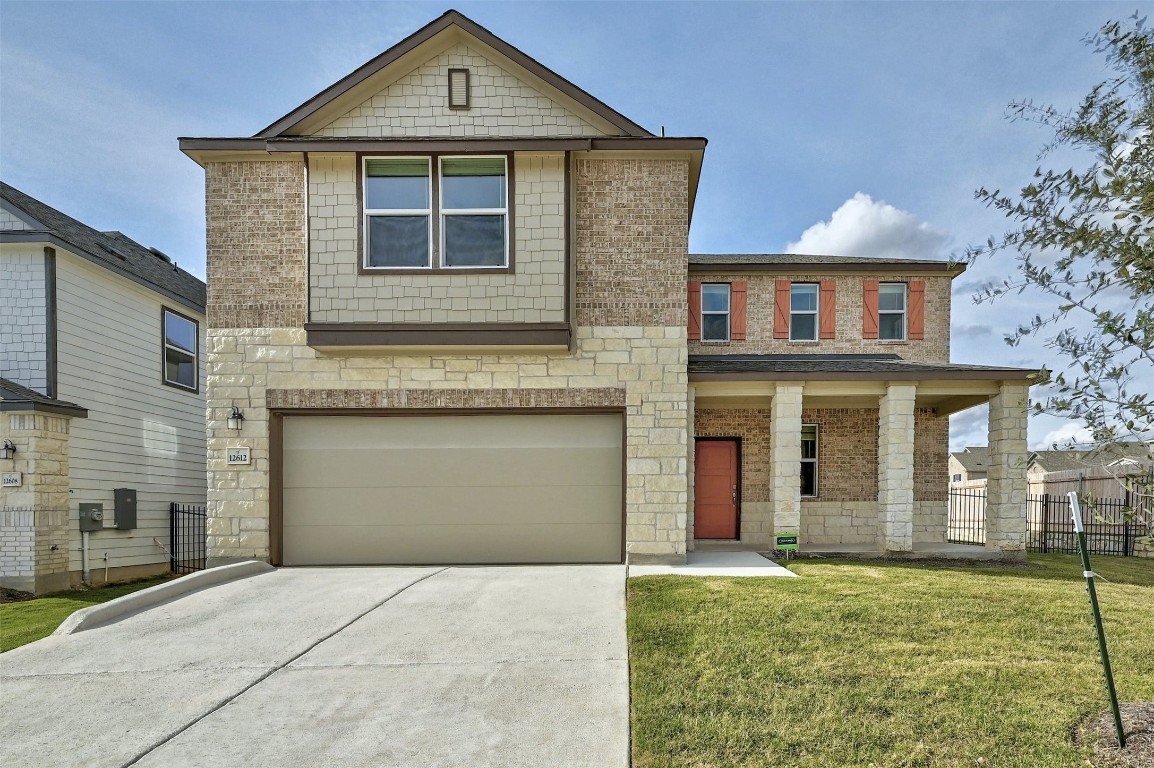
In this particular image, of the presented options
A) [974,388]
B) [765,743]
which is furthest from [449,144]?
[974,388]

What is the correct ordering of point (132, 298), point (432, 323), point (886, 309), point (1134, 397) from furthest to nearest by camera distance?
1. point (886, 309)
2. point (132, 298)
3. point (432, 323)
4. point (1134, 397)

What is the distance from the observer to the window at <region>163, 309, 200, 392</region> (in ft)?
48.3

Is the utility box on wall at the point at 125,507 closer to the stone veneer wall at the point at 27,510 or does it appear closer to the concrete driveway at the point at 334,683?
the stone veneer wall at the point at 27,510

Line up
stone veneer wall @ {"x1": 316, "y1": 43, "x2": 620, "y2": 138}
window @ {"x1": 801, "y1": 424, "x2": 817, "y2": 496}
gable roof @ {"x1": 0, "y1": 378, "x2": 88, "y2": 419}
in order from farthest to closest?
1. window @ {"x1": 801, "y1": 424, "x2": 817, "y2": 496}
2. gable roof @ {"x1": 0, "y1": 378, "x2": 88, "y2": 419}
3. stone veneer wall @ {"x1": 316, "y1": 43, "x2": 620, "y2": 138}

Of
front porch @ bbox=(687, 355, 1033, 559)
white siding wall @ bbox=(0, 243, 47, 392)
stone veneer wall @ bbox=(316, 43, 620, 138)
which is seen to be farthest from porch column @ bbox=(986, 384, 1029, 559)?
white siding wall @ bbox=(0, 243, 47, 392)

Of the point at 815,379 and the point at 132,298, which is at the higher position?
the point at 132,298

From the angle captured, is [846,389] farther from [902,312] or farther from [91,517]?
[91,517]

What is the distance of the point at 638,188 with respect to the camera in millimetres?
9922

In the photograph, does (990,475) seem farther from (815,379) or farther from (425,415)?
(425,415)

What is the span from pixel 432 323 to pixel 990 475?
1012cm

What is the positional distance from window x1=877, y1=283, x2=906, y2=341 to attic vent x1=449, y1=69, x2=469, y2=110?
10016 mm

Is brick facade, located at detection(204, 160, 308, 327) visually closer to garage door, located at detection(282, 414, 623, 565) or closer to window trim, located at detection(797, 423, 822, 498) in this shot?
garage door, located at detection(282, 414, 623, 565)

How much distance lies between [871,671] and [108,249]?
51.8ft

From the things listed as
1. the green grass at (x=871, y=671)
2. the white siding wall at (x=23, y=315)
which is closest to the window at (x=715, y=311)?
the green grass at (x=871, y=671)
